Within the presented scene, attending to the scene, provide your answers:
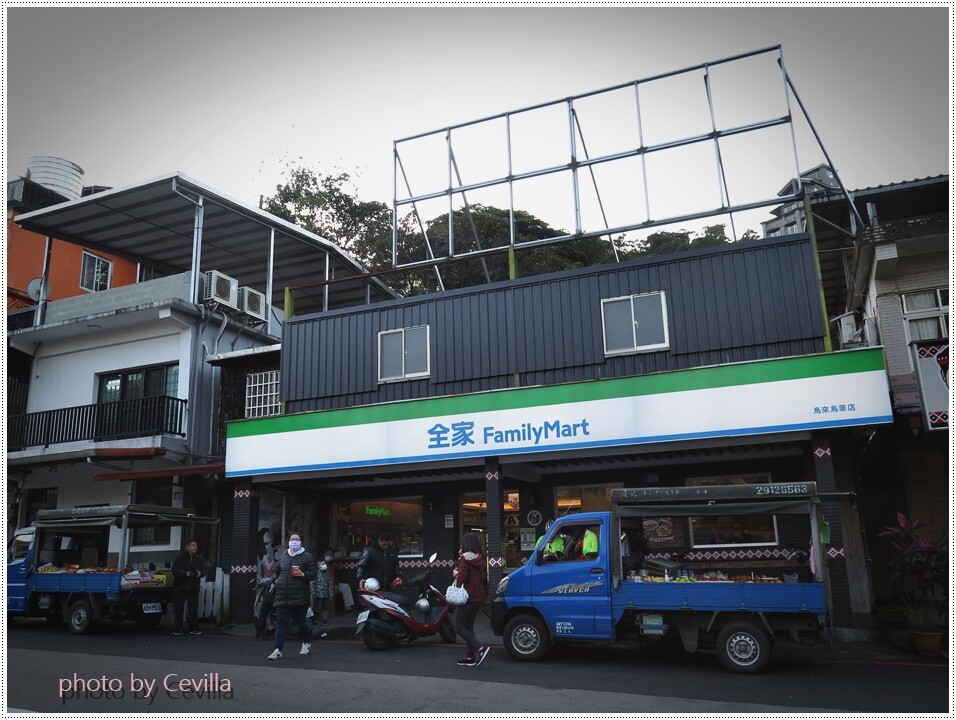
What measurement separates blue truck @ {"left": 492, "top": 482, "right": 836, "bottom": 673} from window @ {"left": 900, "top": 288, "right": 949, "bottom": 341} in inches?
302

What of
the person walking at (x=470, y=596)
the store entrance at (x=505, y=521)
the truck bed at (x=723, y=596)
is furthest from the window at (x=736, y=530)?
the person walking at (x=470, y=596)

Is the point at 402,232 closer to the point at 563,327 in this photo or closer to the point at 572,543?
the point at 563,327

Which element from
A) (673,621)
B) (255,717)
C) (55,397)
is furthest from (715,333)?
(55,397)

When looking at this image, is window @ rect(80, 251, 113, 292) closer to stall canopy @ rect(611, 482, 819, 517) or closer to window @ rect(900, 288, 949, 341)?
stall canopy @ rect(611, 482, 819, 517)

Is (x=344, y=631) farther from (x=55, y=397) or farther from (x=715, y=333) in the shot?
(x=55, y=397)

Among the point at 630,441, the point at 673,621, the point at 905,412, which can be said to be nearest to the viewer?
the point at 673,621

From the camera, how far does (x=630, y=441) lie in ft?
45.7

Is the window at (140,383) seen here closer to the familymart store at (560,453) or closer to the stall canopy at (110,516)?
the familymart store at (560,453)

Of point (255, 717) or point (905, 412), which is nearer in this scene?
point (255, 717)

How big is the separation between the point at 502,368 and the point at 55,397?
1475cm

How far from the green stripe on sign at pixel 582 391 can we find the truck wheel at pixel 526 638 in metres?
4.72

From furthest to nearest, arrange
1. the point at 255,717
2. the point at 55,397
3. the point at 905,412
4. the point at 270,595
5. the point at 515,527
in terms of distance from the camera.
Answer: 1. the point at 55,397
2. the point at 515,527
3. the point at 270,595
4. the point at 905,412
5. the point at 255,717

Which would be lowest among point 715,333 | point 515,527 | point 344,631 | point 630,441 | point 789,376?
point 344,631

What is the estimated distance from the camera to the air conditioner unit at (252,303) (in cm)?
2234
